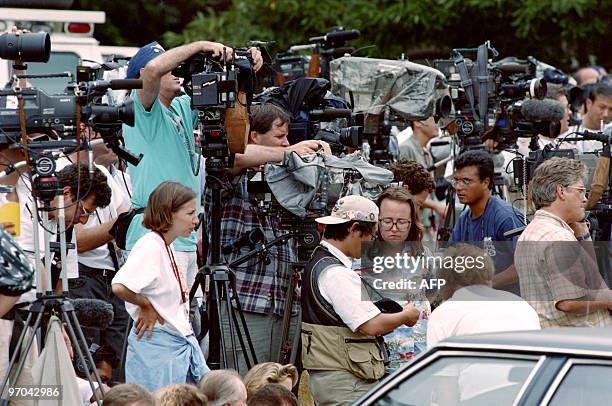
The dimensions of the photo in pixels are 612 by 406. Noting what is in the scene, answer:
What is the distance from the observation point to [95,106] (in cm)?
682

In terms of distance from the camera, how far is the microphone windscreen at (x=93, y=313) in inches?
293

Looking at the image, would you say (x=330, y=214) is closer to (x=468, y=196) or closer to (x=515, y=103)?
(x=468, y=196)

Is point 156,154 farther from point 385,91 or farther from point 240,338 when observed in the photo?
point 385,91

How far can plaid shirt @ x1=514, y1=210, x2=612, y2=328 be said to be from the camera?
735 cm

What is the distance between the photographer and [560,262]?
7410mm

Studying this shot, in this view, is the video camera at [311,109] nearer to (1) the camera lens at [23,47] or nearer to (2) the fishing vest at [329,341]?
(2) the fishing vest at [329,341]

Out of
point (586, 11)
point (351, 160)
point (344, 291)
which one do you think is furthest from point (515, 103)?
point (586, 11)

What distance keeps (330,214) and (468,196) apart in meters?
1.57

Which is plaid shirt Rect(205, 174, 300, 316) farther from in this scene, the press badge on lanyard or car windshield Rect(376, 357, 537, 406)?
car windshield Rect(376, 357, 537, 406)

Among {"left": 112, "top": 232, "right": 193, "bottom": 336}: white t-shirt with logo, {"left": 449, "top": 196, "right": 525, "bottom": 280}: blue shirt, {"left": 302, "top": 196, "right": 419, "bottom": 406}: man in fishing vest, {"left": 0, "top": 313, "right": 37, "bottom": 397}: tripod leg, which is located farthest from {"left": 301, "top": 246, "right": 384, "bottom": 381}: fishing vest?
{"left": 449, "top": 196, "right": 525, "bottom": 280}: blue shirt

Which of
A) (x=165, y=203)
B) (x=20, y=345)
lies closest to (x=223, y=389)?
(x=20, y=345)

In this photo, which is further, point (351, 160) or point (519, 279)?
point (351, 160)

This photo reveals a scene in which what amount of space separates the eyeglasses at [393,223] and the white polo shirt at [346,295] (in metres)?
0.69

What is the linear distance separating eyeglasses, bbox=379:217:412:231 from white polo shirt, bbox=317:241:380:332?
2.27 ft
